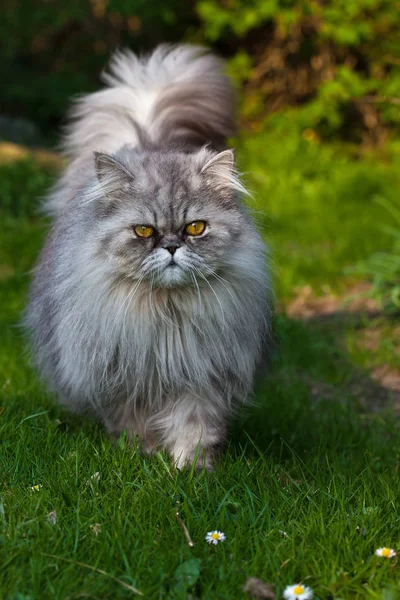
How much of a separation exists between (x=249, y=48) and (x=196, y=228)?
8355 millimetres

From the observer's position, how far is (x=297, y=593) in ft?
6.97

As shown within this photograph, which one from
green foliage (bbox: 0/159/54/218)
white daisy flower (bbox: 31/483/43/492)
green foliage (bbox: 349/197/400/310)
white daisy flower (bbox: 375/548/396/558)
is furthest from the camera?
green foliage (bbox: 0/159/54/218)

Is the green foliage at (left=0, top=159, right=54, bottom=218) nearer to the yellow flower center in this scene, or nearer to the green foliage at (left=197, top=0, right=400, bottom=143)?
the green foliage at (left=197, top=0, right=400, bottom=143)

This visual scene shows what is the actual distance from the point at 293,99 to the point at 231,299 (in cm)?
806

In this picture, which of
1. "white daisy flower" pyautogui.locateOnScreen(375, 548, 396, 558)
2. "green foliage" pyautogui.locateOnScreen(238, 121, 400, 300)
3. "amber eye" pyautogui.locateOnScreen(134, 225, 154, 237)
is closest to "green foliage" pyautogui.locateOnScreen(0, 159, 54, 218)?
"green foliage" pyautogui.locateOnScreen(238, 121, 400, 300)

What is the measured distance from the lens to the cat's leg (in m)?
3.03

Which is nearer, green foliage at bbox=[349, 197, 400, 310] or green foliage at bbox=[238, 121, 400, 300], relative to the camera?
green foliage at bbox=[349, 197, 400, 310]

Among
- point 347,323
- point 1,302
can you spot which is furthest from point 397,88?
point 1,302

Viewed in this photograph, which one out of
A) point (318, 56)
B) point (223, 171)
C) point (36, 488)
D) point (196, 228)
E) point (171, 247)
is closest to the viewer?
point (36, 488)

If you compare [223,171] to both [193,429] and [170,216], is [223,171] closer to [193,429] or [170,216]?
[170,216]

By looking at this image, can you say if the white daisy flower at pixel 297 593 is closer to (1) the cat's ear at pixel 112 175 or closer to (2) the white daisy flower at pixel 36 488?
(2) the white daisy flower at pixel 36 488

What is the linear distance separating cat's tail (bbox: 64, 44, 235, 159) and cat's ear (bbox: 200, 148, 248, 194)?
60 cm

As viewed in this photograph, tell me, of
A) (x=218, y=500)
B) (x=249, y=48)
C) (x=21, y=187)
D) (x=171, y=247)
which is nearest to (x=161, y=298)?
(x=171, y=247)

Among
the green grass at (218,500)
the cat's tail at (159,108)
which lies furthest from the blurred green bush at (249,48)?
the green grass at (218,500)
